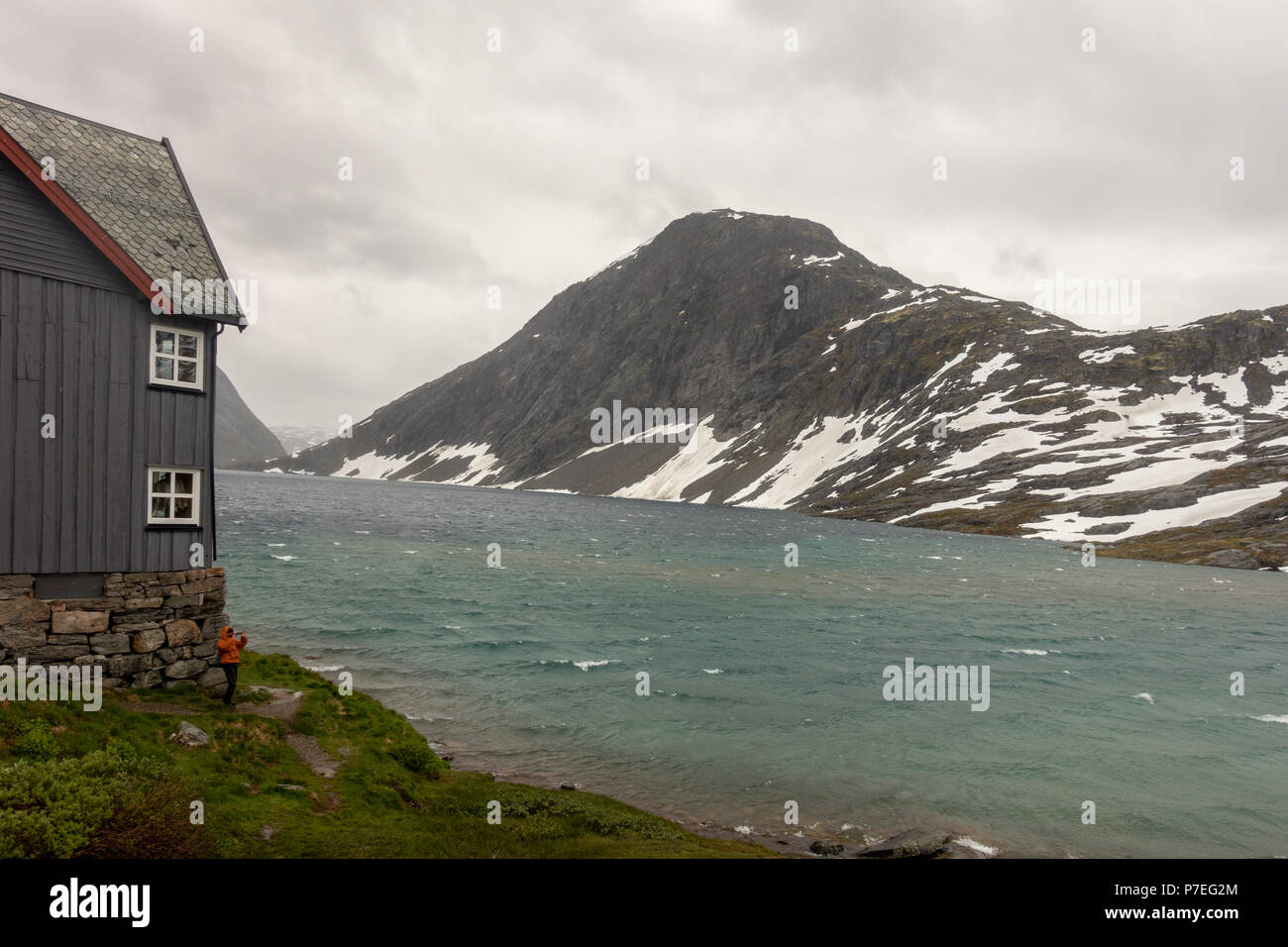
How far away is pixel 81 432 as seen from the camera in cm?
1758

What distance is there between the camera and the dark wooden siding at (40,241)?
16984mm

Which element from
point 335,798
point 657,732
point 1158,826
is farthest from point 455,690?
point 1158,826

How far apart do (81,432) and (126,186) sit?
26.4 feet

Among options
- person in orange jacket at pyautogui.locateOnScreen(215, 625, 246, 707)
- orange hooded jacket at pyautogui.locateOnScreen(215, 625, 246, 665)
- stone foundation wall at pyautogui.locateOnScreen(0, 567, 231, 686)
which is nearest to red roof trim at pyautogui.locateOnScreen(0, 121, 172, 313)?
stone foundation wall at pyautogui.locateOnScreen(0, 567, 231, 686)

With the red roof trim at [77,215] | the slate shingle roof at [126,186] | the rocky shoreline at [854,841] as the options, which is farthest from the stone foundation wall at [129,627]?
the rocky shoreline at [854,841]

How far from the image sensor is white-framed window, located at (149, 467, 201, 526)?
1867cm

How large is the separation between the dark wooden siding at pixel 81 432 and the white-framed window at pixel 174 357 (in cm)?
21

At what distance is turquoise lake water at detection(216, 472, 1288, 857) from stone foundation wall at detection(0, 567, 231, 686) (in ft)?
25.1

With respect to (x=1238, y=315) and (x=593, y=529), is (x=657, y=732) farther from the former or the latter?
(x=1238, y=315)

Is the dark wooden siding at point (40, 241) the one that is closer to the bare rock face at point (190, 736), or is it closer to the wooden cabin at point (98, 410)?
the wooden cabin at point (98, 410)

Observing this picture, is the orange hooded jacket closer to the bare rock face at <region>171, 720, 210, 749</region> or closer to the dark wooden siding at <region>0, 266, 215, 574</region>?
the dark wooden siding at <region>0, 266, 215, 574</region>

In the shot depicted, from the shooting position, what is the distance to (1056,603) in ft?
171
